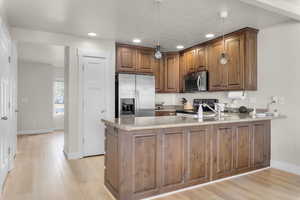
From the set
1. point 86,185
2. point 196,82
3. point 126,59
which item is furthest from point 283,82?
point 86,185

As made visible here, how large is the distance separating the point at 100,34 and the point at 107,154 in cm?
253

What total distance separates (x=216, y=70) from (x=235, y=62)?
481mm

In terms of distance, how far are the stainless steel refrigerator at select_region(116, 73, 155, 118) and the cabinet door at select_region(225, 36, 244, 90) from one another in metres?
1.84

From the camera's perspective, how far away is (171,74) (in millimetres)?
5254

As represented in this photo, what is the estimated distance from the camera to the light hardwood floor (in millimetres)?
2375

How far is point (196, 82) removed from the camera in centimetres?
452

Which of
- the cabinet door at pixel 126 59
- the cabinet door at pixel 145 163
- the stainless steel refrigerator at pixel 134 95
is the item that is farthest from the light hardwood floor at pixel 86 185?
the cabinet door at pixel 126 59

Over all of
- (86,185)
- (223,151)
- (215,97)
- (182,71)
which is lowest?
(86,185)

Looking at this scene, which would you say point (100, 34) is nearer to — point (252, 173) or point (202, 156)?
point (202, 156)

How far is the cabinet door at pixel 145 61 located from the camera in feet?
15.7

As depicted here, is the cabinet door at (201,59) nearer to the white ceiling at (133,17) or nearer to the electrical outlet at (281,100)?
the white ceiling at (133,17)

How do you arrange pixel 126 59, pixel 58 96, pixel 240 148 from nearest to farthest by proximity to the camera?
pixel 240 148
pixel 126 59
pixel 58 96

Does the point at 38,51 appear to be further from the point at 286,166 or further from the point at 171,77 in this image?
the point at 286,166

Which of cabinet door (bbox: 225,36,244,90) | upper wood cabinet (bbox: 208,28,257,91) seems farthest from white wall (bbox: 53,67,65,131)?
cabinet door (bbox: 225,36,244,90)
